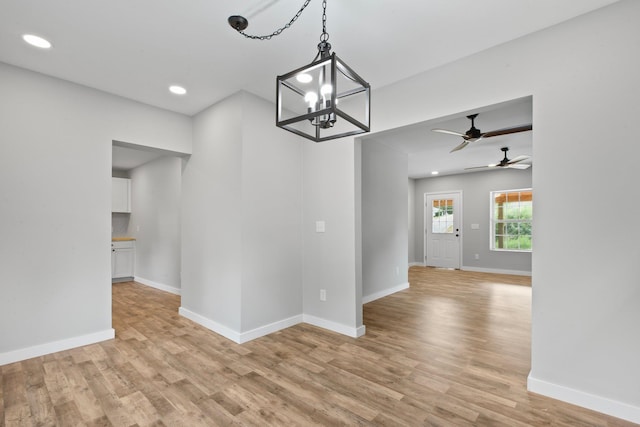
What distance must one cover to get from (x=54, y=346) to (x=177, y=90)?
287 cm

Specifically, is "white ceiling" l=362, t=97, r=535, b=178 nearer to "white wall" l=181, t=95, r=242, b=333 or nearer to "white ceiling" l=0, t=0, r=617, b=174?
"white ceiling" l=0, t=0, r=617, b=174

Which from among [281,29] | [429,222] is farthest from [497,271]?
[281,29]

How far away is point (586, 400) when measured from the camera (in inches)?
80.0

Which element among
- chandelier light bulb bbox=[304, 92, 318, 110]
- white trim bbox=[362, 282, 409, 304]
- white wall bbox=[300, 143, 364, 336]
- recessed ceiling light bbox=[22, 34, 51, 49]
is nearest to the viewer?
chandelier light bulb bbox=[304, 92, 318, 110]

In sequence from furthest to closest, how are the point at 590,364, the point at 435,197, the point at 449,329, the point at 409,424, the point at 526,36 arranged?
1. the point at 435,197
2. the point at 449,329
3. the point at 526,36
4. the point at 590,364
5. the point at 409,424

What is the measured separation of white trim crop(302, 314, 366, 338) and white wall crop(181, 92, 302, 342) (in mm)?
167

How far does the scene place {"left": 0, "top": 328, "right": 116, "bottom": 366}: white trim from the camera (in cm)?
270

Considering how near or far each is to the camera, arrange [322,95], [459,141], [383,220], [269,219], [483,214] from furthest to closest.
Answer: [483,214] < [383,220] < [459,141] < [269,219] < [322,95]

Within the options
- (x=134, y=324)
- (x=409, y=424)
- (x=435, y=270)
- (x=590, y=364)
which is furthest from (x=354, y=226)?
(x=435, y=270)

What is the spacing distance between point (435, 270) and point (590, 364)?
629 centimetres

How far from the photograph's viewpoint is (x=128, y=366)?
104 inches

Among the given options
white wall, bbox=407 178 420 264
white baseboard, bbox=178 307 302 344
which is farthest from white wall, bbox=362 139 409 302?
white wall, bbox=407 178 420 264

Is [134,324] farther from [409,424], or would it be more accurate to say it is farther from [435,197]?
[435,197]

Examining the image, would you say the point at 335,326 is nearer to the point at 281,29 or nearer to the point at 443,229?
the point at 281,29
